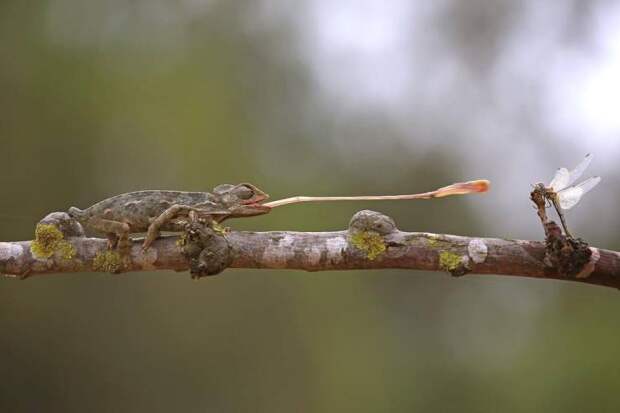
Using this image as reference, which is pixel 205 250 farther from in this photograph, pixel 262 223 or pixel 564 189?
pixel 262 223

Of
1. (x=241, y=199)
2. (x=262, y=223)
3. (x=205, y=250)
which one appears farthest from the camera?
(x=262, y=223)

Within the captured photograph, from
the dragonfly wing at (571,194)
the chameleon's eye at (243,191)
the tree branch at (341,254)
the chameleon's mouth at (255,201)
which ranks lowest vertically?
the tree branch at (341,254)

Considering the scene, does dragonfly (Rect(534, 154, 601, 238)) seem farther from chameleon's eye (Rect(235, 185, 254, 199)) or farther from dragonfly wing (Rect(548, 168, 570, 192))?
chameleon's eye (Rect(235, 185, 254, 199))

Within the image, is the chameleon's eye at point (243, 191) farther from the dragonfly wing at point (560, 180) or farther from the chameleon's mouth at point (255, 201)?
the dragonfly wing at point (560, 180)

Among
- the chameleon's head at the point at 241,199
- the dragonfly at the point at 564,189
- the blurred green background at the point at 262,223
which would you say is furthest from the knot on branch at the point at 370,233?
the blurred green background at the point at 262,223

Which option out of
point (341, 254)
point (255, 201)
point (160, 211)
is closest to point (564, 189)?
point (341, 254)

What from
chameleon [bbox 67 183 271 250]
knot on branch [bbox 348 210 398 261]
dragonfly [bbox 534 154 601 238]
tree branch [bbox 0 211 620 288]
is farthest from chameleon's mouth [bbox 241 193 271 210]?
dragonfly [bbox 534 154 601 238]

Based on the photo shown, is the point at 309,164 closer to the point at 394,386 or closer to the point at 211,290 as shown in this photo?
the point at 211,290
